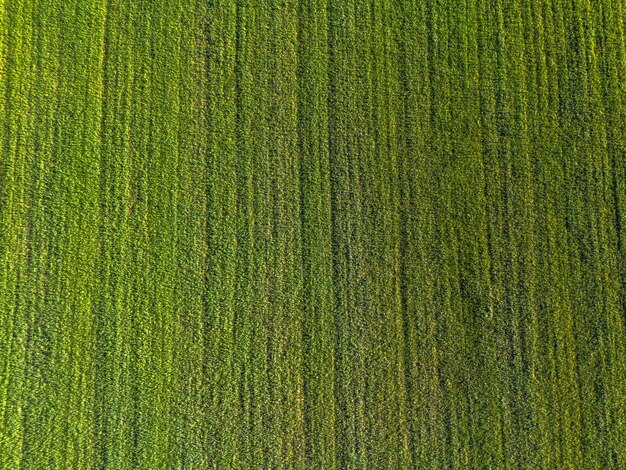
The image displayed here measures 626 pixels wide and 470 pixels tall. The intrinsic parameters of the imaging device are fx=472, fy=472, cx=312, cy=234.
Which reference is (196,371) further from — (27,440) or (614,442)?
(614,442)

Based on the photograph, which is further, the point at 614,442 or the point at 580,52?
the point at 580,52

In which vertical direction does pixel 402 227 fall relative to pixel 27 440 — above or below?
above

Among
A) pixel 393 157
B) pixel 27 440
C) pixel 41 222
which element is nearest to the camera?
pixel 27 440

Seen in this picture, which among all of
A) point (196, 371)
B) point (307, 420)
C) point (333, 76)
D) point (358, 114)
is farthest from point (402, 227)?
point (196, 371)

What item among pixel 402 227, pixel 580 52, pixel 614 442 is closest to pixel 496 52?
pixel 580 52

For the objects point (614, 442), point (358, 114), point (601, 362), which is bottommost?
point (614, 442)

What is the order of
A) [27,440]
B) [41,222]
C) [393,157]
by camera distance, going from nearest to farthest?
[27,440]
[41,222]
[393,157]
